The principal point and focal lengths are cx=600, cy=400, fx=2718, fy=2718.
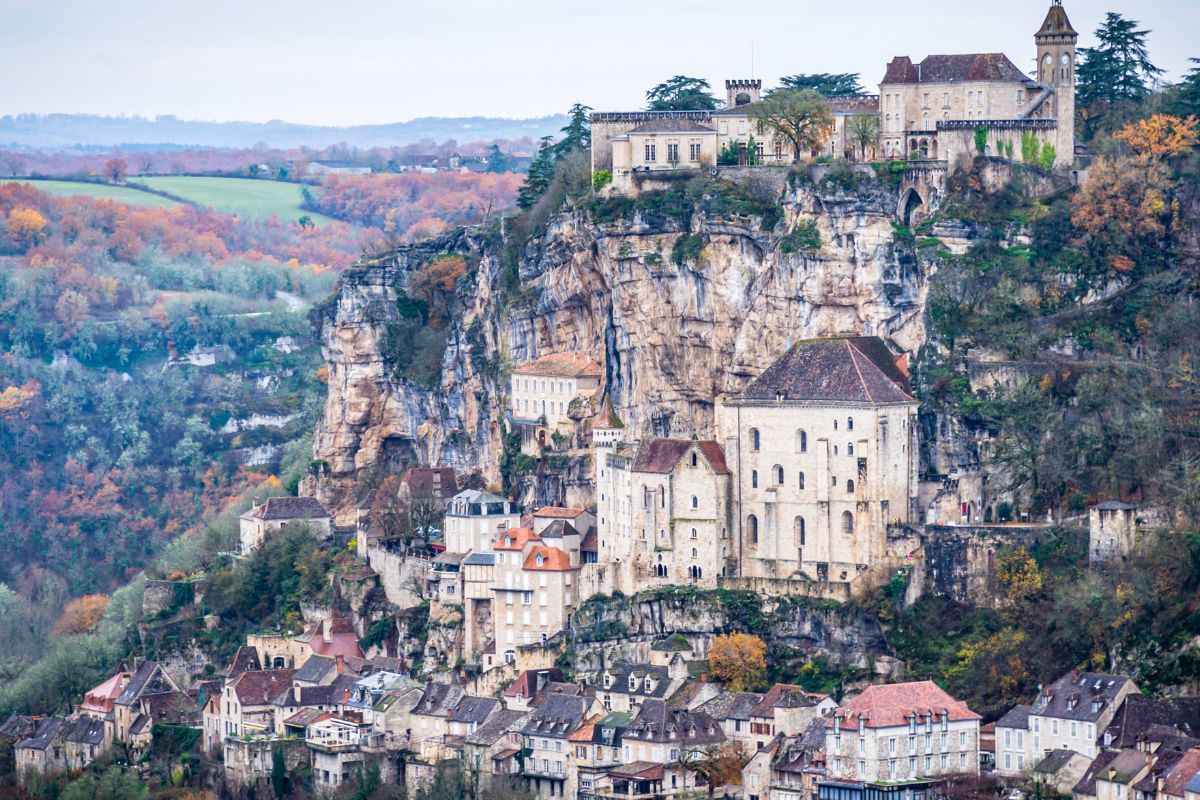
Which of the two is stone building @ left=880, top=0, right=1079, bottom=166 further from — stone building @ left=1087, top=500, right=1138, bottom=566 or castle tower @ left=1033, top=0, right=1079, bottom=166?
stone building @ left=1087, top=500, right=1138, bottom=566

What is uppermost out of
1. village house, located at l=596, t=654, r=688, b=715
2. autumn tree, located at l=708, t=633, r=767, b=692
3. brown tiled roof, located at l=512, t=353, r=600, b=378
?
brown tiled roof, located at l=512, t=353, r=600, b=378

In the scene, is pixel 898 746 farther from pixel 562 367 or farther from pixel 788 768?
pixel 562 367

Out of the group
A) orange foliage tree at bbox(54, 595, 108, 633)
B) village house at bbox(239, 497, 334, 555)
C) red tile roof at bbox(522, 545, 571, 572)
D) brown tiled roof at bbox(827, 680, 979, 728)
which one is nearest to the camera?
brown tiled roof at bbox(827, 680, 979, 728)

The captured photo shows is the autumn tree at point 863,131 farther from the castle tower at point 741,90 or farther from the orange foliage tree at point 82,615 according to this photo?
the orange foliage tree at point 82,615

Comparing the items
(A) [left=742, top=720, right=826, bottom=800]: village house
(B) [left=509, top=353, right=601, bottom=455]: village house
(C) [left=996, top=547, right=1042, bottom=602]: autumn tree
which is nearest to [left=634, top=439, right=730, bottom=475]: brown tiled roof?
(B) [left=509, top=353, right=601, bottom=455]: village house

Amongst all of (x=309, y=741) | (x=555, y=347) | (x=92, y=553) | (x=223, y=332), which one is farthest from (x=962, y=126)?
(x=223, y=332)

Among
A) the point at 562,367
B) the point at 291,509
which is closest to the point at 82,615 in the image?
the point at 291,509

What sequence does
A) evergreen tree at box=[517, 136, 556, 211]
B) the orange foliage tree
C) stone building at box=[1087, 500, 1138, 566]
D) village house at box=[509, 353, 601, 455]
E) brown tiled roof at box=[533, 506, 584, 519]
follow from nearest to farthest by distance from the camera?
stone building at box=[1087, 500, 1138, 566], brown tiled roof at box=[533, 506, 584, 519], village house at box=[509, 353, 601, 455], evergreen tree at box=[517, 136, 556, 211], the orange foliage tree
